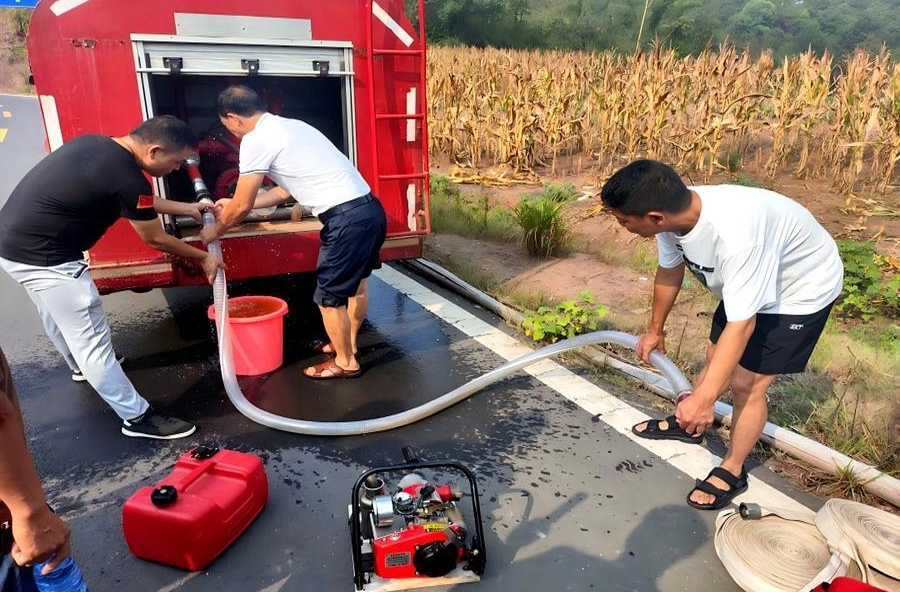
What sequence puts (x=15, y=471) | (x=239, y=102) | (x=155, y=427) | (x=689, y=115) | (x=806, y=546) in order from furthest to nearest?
(x=689, y=115) → (x=239, y=102) → (x=155, y=427) → (x=806, y=546) → (x=15, y=471)

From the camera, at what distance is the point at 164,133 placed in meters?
3.04

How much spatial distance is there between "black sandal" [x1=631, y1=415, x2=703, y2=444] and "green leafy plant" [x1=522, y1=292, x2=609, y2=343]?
1087mm

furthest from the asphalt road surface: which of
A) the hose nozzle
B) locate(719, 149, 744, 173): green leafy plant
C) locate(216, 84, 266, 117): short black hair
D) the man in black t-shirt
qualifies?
locate(719, 149, 744, 173): green leafy plant

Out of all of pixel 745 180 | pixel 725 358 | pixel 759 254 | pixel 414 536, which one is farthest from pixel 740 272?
pixel 745 180

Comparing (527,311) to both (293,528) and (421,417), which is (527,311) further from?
(293,528)

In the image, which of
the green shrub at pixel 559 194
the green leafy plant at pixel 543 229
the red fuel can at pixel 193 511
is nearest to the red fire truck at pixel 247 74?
the red fuel can at pixel 193 511

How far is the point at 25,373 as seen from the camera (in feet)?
12.9

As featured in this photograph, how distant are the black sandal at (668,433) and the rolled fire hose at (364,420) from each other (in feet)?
1.10

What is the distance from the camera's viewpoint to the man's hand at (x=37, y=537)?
1341 millimetres

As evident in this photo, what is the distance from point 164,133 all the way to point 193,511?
6.10ft

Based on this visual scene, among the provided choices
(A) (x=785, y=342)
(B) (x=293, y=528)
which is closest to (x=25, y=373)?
(B) (x=293, y=528)

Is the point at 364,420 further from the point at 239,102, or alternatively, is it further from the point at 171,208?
the point at 239,102

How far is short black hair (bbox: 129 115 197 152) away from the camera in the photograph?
3.03m

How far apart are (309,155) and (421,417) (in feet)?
5.40
